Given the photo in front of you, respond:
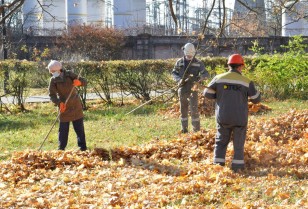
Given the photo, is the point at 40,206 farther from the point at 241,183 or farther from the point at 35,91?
the point at 35,91

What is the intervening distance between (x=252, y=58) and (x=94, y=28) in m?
21.4

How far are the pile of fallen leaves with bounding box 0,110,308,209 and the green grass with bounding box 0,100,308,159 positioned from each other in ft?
6.08

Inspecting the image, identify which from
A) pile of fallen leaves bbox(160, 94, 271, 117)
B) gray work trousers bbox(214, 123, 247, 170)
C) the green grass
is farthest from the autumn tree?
gray work trousers bbox(214, 123, 247, 170)

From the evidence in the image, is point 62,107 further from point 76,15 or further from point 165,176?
point 76,15

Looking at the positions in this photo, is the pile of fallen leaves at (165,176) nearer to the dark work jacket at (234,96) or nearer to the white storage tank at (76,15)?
the dark work jacket at (234,96)

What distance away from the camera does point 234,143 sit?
7969 mm

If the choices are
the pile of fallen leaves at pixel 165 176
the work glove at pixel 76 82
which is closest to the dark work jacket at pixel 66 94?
the work glove at pixel 76 82

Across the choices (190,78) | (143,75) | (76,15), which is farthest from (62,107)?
(76,15)

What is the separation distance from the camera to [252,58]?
19.9 metres

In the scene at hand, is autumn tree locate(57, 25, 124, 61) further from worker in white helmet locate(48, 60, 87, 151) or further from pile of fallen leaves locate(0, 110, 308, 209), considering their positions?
pile of fallen leaves locate(0, 110, 308, 209)

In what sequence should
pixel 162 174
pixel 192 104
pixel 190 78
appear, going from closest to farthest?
pixel 162 174 < pixel 190 78 < pixel 192 104

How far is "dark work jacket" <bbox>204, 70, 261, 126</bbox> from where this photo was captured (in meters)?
7.89

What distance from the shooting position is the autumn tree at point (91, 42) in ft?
126

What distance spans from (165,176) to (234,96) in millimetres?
1416
